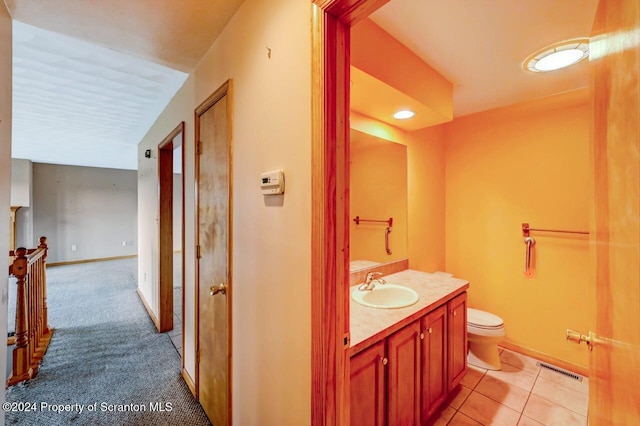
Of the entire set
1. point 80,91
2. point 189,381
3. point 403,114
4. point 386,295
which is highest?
point 80,91

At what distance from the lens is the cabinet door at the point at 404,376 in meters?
1.30

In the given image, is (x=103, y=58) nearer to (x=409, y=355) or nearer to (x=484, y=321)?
(x=409, y=355)

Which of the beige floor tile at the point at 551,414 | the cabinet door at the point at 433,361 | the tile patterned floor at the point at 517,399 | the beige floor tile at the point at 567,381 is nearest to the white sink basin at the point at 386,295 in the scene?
the cabinet door at the point at 433,361

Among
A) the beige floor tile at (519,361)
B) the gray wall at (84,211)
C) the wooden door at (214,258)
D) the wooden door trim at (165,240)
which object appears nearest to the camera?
the wooden door at (214,258)

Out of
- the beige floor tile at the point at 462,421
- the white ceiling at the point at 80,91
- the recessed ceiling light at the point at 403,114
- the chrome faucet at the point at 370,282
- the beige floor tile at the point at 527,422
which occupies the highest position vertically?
the white ceiling at the point at 80,91

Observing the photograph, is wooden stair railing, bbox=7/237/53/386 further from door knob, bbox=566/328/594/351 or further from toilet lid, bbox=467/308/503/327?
toilet lid, bbox=467/308/503/327

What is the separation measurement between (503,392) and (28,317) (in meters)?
4.19

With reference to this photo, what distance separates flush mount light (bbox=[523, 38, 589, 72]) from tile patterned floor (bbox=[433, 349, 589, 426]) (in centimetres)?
246

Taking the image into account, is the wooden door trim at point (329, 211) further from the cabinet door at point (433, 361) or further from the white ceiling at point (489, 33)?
the cabinet door at point (433, 361)

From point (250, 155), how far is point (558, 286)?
9.72ft

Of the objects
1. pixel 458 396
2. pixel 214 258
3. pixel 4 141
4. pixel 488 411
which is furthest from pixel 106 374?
pixel 488 411

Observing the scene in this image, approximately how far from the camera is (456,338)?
1863 millimetres

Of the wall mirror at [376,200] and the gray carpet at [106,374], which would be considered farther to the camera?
the wall mirror at [376,200]

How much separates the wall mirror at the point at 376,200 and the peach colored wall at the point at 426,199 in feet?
0.44
